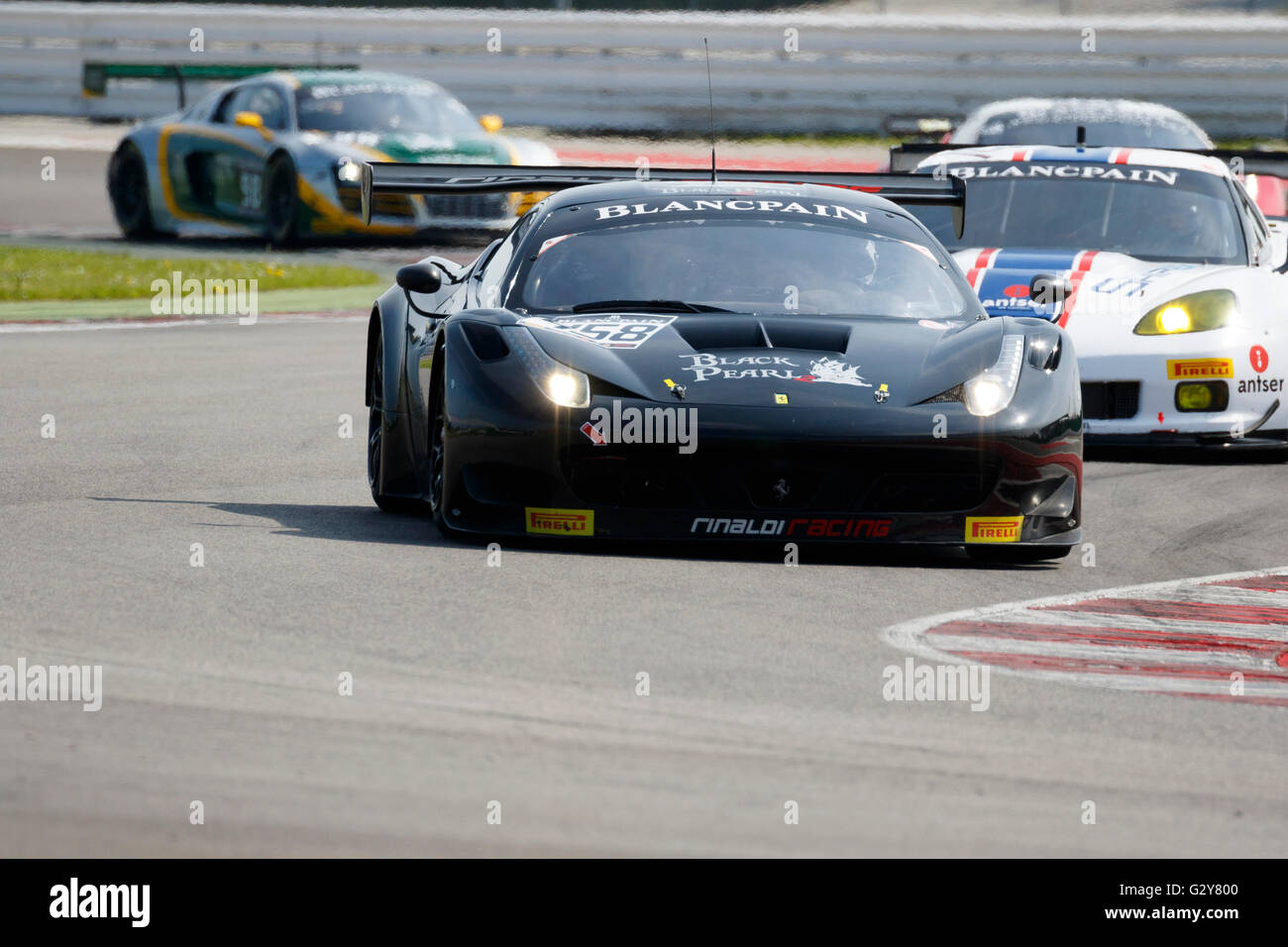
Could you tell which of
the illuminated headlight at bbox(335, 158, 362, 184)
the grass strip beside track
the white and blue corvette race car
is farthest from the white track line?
the illuminated headlight at bbox(335, 158, 362, 184)

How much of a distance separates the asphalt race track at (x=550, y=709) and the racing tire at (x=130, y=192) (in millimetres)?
11710

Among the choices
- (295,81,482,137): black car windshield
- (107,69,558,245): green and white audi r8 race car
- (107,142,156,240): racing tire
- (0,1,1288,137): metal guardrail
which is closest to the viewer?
(107,69,558,245): green and white audi r8 race car

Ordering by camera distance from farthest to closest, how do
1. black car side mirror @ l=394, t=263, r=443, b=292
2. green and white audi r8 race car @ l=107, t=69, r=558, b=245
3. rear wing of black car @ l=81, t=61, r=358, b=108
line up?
1. rear wing of black car @ l=81, t=61, r=358, b=108
2. green and white audi r8 race car @ l=107, t=69, r=558, b=245
3. black car side mirror @ l=394, t=263, r=443, b=292

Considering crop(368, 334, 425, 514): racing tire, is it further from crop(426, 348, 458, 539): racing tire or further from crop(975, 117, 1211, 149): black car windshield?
crop(975, 117, 1211, 149): black car windshield

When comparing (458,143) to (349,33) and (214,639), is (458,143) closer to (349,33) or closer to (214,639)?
(349,33)

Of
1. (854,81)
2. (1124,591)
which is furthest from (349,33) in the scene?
(1124,591)

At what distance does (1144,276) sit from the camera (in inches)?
384

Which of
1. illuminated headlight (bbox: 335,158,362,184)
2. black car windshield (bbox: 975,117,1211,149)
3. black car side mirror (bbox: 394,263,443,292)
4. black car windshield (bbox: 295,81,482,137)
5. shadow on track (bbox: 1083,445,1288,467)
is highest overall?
black car windshield (bbox: 295,81,482,137)

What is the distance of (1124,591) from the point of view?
21.0ft

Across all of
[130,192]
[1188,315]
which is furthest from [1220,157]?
[130,192]

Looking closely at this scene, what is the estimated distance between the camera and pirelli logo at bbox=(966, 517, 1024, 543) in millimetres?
6508

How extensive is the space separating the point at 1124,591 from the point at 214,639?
2613 mm

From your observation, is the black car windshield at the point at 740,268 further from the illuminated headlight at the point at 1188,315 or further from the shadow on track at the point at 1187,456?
the shadow on track at the point at 1187,456

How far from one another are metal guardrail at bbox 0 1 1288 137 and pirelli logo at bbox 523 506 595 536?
1826cm
